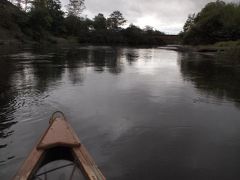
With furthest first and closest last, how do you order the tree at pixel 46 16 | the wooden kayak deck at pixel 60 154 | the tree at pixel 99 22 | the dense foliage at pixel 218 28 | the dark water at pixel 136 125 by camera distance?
1. the tree at pixel 99 22
2. the tree at pixel 46 16
3. the dense foliage at pixel 218 28
4. the dark water at pixel 136 125
5. the wooden kayak deck at pixel 60 154

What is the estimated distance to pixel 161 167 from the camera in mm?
6559

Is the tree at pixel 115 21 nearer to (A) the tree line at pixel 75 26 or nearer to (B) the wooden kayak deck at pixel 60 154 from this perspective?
(A) the tree line at pixel 75 26

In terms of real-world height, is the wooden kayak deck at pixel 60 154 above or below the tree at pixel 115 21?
below

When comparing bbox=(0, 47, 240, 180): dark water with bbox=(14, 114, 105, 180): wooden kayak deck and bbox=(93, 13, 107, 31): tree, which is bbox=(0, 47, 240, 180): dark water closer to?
bbox=(14, 114, 105, 180): wooden kayak deck

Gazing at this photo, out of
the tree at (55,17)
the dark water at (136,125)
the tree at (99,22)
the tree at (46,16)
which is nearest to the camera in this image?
the dark water at (136,125)

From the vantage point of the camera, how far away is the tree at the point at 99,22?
12850 centimetres

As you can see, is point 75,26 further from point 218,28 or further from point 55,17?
point 218,28

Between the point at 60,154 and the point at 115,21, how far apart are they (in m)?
138

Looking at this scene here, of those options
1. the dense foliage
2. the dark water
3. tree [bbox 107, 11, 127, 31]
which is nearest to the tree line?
tree [bbox 107, 11, 127, 31]

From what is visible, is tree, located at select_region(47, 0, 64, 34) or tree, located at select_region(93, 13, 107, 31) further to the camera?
tree, located at select_region(93, 13, 107, 31)

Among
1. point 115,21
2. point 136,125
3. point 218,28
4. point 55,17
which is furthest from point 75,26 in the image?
point 136,125

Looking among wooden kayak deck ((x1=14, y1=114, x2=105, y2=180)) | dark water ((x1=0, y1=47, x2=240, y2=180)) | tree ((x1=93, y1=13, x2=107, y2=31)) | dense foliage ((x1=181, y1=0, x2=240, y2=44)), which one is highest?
tree ((x1=93, y1=13, x2=107, y2=31))

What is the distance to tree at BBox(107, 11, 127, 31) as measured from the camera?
454 ft

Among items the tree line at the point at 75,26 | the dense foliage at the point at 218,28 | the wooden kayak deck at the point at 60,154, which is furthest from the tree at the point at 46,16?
the wooden kayak deck at the point at 60,154
